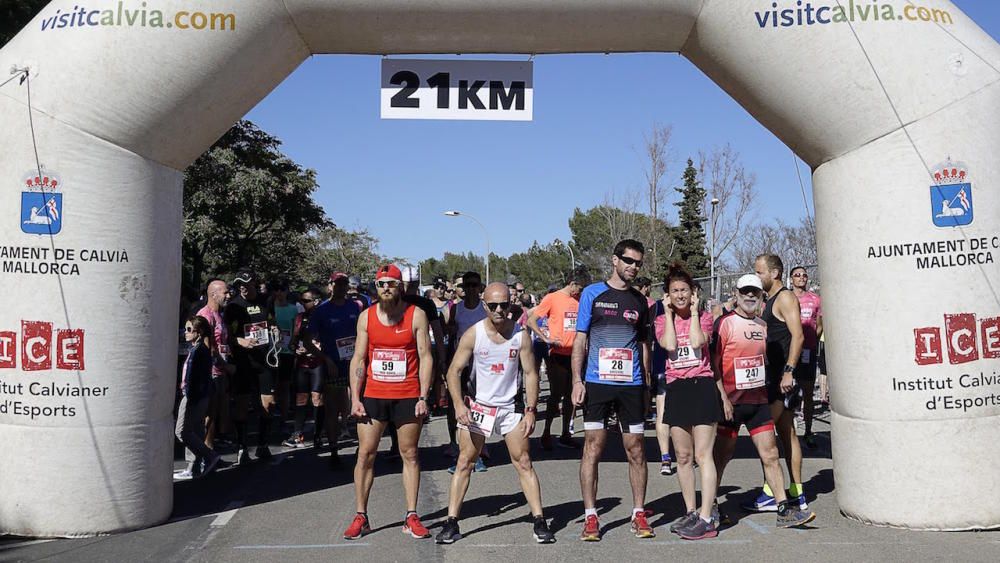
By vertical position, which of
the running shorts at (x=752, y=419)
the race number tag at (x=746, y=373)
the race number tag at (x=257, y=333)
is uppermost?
the race number tag at (x=257, y=333)

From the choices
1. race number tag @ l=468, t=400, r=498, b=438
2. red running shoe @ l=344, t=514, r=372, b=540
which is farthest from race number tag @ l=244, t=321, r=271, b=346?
race number tag @ l=468, t=400, r=498, b=438

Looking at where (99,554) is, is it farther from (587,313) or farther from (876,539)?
(876,539)

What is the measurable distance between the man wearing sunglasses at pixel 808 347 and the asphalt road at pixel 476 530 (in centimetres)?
103

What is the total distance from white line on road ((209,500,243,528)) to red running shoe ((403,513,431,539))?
1456 mm

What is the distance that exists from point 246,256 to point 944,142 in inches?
1134

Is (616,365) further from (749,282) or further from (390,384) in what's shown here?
(390,384)

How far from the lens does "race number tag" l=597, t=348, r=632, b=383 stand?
626cm

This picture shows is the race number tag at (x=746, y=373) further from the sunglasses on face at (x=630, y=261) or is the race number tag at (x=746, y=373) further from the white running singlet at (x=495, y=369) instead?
the white running singlet at (x=495, y=369)

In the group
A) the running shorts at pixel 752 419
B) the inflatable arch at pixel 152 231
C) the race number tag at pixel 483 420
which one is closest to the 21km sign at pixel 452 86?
the inflatable arch at pixel 152 231

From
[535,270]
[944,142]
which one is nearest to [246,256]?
[944,142]

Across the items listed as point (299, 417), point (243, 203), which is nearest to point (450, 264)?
point (243, 203)

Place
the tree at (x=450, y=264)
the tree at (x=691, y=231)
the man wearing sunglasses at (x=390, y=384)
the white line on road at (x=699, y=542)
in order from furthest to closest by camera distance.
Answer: the tree at (x=450, y=264), the tree at (x=691, y=231), the man wearing sunglasses at (x=390, y=384), the white line on road at (x=699, y=542)

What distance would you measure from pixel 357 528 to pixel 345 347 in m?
3.20

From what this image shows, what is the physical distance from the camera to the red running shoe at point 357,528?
6.23m
